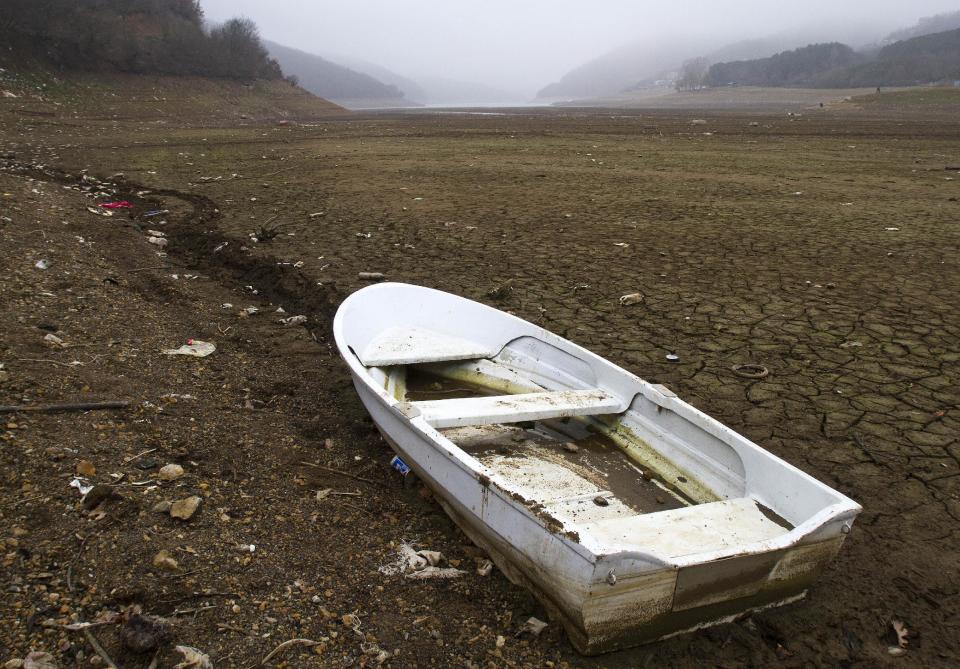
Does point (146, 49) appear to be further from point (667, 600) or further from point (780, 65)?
point (780, 65)

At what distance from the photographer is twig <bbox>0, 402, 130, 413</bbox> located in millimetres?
2945

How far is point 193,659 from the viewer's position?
1939 mm

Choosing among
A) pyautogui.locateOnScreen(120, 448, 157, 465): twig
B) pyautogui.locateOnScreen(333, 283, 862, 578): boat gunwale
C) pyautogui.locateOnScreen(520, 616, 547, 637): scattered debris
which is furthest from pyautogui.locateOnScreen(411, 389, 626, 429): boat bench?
pyautogui.locateOnScreen(120, 448, 157, 465): twig

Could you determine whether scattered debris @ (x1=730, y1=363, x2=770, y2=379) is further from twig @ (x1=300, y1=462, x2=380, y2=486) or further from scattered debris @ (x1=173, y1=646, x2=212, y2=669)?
scattered debris @ (x1=173, y1=646, x2=212, y2=669)

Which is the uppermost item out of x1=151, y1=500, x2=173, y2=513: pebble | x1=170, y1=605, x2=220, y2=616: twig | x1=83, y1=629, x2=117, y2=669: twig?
x1=151, y1=500, x2=173, y2=513: pebble

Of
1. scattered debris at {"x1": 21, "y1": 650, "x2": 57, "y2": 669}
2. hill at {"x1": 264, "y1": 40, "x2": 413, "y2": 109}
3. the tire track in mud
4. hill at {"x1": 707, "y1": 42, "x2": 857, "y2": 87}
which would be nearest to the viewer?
scattered debris at {"x1": 21, "y1": 650, "x2": 57, "y2": 669}

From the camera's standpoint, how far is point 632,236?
24.1 ft

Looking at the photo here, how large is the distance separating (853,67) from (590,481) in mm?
105788

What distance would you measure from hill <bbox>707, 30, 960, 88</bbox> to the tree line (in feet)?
245

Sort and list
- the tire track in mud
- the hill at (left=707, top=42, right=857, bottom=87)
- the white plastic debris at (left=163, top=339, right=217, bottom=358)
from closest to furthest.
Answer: the white plastic debris at (left=163, top=339, right=217, bottom=358) → the tire track in mud → the hill at (left=707, top=42, right=857, bottom=87)

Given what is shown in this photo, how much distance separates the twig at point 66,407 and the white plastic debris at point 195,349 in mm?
911

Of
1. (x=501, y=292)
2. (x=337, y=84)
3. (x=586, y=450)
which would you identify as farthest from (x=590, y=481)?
(x=337, y=84)

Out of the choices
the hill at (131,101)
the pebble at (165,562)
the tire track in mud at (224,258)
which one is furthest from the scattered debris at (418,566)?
the hill at (131,101)

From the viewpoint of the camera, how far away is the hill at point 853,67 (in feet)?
253
